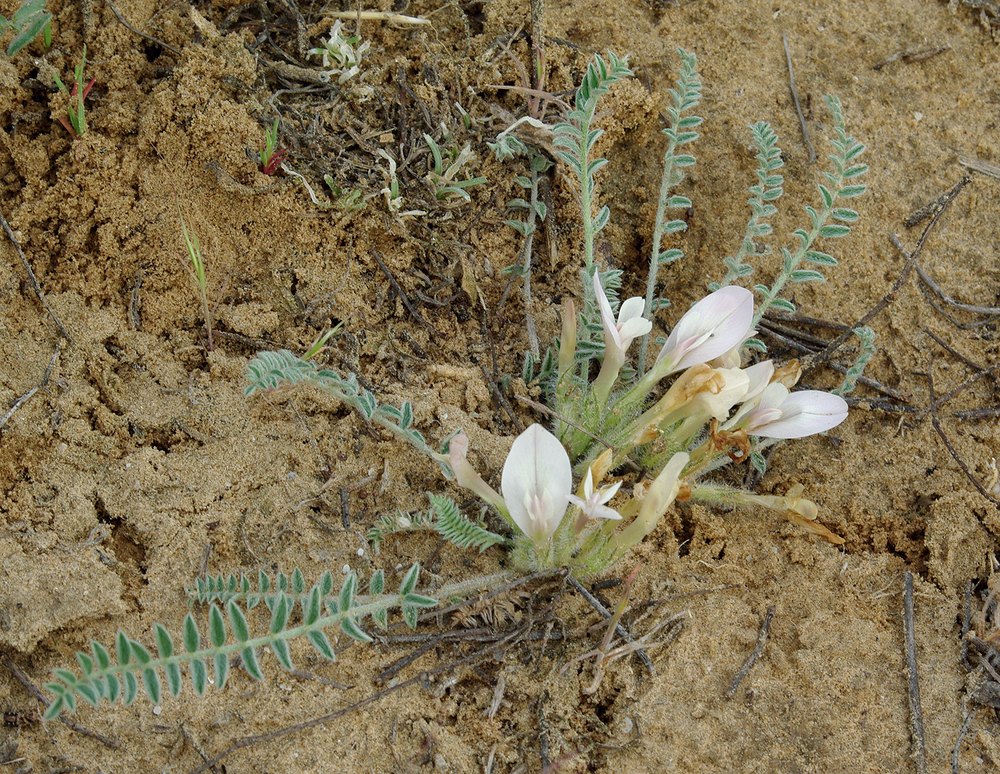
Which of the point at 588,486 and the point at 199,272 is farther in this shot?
the point at 199,272

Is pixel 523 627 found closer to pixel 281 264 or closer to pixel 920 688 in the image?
pixel 920 688

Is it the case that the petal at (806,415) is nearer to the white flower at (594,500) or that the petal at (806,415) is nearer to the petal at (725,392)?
the petal at (725,392)

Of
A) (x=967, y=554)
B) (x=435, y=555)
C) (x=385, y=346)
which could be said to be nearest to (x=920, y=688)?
(x=967, y=554)

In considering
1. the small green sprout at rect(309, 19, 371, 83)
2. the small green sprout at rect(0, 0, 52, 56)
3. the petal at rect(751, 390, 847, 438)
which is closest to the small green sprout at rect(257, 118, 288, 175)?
the small green sprout at rect(309, 19, 371, 83)

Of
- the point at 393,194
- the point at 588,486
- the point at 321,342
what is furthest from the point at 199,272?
the point at 588,486

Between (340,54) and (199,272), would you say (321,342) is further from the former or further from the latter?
(340,54)
